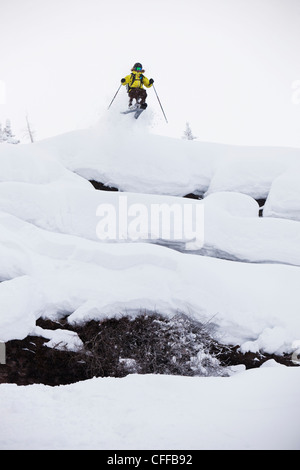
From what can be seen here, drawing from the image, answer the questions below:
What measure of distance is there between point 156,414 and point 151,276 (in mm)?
4472

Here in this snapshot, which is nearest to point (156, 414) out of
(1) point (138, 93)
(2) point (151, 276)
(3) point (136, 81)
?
(2) point (151, 276)

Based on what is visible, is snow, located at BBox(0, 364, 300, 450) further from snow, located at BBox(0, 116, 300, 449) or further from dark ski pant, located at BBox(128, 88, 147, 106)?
dark ski pant, located at BBox(128, 88, 147, 106)

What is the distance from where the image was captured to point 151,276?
754cm

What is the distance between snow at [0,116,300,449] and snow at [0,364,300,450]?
2cm

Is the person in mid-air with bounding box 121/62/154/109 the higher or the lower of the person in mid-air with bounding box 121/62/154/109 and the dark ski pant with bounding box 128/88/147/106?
the higher

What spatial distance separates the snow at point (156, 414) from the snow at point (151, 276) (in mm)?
15

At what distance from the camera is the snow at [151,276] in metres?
3.01

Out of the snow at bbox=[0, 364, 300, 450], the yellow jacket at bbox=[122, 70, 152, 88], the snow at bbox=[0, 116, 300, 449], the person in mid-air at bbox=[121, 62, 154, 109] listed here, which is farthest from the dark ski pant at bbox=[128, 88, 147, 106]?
the snow at bbox=[0, 364, 300, 450]

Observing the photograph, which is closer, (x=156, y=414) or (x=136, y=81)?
(x=156, y=414)

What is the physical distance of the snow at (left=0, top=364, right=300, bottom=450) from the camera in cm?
275

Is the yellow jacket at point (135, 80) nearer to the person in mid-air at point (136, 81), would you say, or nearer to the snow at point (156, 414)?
the person in mid-air at point (136, 81)

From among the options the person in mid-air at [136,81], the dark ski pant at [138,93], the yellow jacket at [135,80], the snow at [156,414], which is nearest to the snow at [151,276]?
the snow at [156,414]

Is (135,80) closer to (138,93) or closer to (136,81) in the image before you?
(136,81)

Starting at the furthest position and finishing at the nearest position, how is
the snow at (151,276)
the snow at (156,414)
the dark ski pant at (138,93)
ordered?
1. the dark ski pant at (138,93)
2. the snow at (151,276)
3. the snow at (156,414)
